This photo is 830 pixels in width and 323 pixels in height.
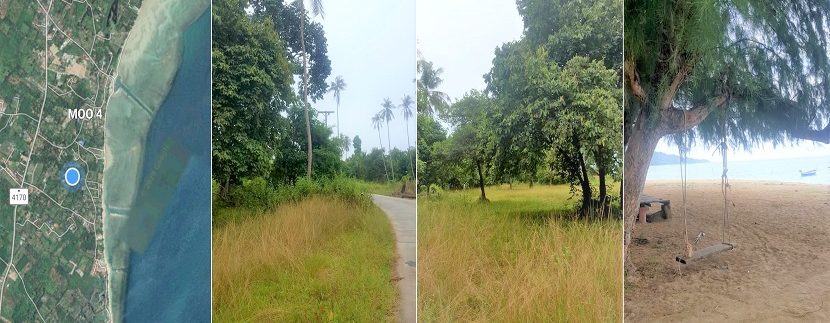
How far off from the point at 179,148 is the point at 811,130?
13.8 ft

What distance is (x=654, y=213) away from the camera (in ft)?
16.4

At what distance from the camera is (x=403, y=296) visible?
14.1ft

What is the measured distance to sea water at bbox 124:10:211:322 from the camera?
4051mm

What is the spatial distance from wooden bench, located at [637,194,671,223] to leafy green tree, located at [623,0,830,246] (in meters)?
0.53

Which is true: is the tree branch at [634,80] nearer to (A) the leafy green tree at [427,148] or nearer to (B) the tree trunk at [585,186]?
(B) the tree trunk at [585,186]

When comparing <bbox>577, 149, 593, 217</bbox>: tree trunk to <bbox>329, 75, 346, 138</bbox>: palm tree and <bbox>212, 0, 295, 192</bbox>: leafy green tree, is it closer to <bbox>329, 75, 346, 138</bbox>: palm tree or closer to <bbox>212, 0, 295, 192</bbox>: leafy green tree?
<bbox>329, 75, 346, 138</bbox>: palm tree

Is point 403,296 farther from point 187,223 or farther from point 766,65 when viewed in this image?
point 766,65

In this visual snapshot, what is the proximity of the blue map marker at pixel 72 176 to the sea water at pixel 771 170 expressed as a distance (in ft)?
13.1

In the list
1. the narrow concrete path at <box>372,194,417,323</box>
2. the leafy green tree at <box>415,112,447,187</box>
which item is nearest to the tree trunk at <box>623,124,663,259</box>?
the leafy green tree at <box>415,112,447,187</box>

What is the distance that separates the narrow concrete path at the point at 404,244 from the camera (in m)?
4.31

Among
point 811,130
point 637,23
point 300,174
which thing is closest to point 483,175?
point 300,174

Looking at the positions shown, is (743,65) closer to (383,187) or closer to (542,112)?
(542,112)

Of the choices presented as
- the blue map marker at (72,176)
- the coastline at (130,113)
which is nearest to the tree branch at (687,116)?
the coastline at (130,113)

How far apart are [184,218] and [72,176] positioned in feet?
2.21
